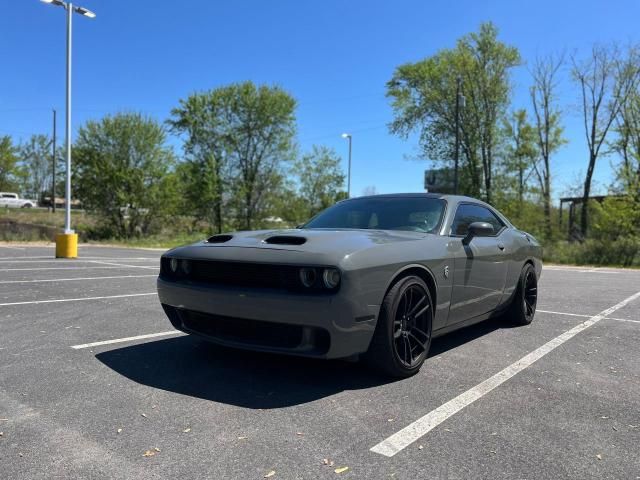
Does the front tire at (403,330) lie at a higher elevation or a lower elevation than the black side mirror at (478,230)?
lower

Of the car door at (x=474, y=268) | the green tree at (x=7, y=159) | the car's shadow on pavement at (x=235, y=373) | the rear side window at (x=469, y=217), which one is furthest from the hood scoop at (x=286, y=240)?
the green tree at (x=7, y=159)

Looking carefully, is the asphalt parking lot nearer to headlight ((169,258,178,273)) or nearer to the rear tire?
the rear tire

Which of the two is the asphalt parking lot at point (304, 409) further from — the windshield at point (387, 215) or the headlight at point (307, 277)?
the windshield at point (387, 215)

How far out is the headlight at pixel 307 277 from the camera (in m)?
3.29

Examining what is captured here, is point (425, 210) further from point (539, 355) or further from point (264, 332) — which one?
point (264, 332)

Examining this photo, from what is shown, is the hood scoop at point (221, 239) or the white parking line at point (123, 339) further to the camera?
the white parking line at point (123, 339)

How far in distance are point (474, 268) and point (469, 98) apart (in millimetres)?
30817

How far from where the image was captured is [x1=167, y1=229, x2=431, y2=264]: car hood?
11.0 ft

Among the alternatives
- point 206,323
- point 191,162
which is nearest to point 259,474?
point 206,323

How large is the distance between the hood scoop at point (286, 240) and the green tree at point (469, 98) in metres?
30.2

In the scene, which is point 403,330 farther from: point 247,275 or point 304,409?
point 247,275

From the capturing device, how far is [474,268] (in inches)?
179

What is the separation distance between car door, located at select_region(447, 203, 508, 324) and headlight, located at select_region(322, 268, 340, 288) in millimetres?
1383

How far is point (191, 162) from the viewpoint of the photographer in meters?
36.6
